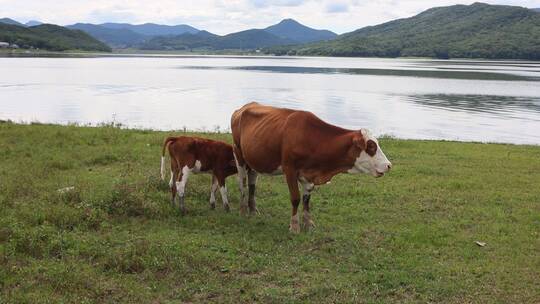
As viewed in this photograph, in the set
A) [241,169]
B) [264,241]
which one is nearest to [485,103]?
[241,169]

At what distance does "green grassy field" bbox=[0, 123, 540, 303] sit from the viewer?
22.4ft

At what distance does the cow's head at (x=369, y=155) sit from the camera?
8812 mm

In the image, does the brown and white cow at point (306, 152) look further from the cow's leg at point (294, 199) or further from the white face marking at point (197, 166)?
the white face marking at point (197, 166)

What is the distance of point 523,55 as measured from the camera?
167 metres

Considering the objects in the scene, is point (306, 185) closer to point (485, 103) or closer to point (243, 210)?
point (243, 210)

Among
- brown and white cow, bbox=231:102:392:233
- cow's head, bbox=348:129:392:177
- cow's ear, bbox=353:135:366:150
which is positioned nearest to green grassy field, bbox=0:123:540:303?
brown and white cow, bbox=231:102:392:233

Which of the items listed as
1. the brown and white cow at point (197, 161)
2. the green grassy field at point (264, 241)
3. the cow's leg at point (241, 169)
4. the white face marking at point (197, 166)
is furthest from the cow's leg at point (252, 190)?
the white face marking at point (197, 166)

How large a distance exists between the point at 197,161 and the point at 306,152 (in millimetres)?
2114

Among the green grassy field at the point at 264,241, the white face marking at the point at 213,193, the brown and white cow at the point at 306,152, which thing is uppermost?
the brown and white cow at the point at 306,152

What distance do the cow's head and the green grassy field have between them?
1.12m

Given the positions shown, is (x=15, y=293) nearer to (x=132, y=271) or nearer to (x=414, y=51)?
(x=132, y=271)

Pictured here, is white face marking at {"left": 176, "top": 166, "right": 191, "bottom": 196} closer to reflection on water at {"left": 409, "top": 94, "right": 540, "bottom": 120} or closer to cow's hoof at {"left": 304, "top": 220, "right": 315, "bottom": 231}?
cow's hoof at {"left": 304, "top": 220, "right": 315, "bottom": 231}

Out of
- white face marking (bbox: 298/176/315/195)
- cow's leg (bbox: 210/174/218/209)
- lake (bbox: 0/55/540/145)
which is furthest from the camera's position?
lake (bbox: 0/55/540/145)

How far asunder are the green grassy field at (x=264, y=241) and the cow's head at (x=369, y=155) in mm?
1116
